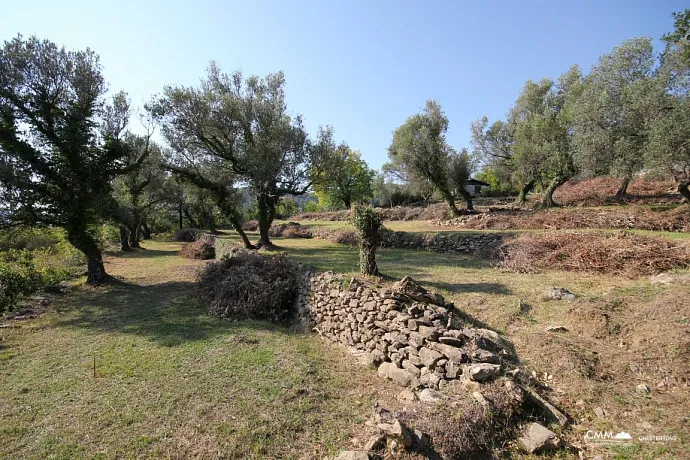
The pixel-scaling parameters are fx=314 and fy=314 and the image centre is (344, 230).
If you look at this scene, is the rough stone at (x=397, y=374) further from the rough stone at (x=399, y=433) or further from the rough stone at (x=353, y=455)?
the rough stone at (x=353, y=455)

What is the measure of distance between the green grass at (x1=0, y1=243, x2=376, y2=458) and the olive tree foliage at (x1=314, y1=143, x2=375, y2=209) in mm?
11790

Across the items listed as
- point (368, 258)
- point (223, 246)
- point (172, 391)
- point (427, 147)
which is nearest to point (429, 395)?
point (172, 391)

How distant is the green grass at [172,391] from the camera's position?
4207mm

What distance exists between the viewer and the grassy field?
13.9ft

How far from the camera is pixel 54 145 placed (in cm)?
1155

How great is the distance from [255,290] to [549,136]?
2278 cm

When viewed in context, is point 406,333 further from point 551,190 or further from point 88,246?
point 551,190

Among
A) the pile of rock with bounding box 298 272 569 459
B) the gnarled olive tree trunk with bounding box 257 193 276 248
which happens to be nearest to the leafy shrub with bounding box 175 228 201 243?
the gnarled olive tree trunk with bounding box 257 193 276 248

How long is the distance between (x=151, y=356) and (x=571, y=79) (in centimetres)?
3246

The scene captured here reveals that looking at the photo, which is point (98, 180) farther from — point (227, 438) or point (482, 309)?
point (482, 309)

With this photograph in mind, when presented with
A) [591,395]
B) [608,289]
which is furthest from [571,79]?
[591,395]

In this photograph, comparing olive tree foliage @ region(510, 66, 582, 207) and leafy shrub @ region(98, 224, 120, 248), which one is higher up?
olive tree foliage @ region(510, 66, 582, 207)

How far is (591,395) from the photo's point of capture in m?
4.79

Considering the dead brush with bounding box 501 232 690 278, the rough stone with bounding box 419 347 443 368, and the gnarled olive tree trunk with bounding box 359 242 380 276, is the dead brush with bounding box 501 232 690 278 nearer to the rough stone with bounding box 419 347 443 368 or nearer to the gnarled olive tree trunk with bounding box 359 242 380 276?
the gnarled olive tree trunk with bounding box 359 242 380 276
